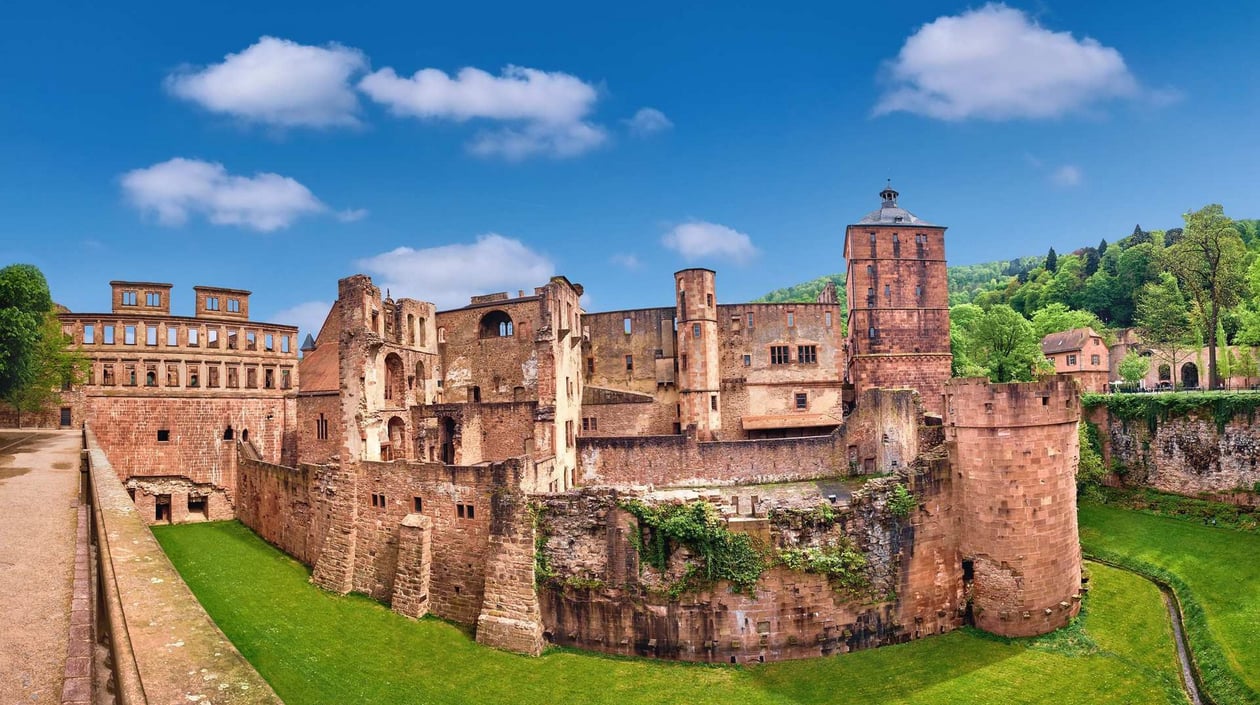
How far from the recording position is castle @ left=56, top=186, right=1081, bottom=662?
797 inches

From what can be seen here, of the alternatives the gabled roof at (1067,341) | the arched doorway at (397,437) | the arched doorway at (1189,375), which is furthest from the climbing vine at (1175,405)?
the arched doorway at (1189,375)

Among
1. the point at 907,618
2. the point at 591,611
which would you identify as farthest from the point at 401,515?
the point at 907,618

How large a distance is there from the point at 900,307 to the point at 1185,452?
56.3ft

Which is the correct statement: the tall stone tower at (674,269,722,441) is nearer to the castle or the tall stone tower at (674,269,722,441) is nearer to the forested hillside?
the castle

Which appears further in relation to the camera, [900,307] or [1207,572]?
[900,307]

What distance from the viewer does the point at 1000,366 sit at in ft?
155

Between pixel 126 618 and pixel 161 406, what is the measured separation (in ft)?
119

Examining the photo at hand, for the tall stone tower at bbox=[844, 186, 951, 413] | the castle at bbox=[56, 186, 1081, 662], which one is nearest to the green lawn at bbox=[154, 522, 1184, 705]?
the castle at bbox=[56, 186, 1081, 662]

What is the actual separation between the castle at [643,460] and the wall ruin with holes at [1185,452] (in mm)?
8587

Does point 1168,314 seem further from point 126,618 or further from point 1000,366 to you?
point 126,618

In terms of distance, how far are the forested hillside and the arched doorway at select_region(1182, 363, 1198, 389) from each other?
2618 mm

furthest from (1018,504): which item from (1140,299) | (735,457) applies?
(1140,299)

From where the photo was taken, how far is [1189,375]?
59.7 metres

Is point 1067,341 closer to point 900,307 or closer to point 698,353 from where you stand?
point 900,307
